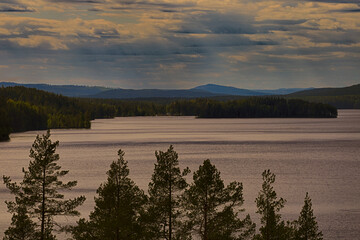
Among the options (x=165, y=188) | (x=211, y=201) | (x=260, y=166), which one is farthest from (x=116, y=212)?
(x=260, y=166)

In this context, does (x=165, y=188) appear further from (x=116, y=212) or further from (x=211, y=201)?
(x=116, y=212)

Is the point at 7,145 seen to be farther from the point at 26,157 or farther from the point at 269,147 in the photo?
the point at 269,147

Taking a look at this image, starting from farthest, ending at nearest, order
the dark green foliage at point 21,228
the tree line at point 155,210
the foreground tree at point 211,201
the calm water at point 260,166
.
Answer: the calm water at point 260,166
the foreground tree at point 211,201
the tree line at point 155,210
the dark green foliage at point 21,228

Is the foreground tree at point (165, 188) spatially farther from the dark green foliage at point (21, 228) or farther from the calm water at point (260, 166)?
the calm water at point (260, 166)

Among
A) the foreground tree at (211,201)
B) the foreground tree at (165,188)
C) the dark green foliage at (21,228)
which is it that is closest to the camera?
the dark green foliage at (21,228)

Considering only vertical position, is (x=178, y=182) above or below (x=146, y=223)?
above

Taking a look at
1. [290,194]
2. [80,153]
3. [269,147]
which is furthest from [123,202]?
[269,147]

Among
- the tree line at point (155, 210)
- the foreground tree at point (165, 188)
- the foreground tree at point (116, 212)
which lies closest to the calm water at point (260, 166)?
the tree line at point (155, 210)

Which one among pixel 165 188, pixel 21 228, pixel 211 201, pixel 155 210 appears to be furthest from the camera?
pixel 165 188

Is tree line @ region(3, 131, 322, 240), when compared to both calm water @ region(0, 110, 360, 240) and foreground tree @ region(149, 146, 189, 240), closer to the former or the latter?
foreground tree @ region(149, 146, 189, 240)

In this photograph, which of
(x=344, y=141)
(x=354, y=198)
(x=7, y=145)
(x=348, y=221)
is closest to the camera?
(x=348, y=221)

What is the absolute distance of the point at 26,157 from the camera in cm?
13350

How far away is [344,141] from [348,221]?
13419 centimetres

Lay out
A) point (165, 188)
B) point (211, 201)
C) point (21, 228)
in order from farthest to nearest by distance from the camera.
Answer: point (165, 188), point (211, 201), point (21, 228)
